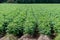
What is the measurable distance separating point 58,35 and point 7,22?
96.0 inches

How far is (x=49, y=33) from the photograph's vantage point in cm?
1080

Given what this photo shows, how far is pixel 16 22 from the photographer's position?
11430 millimetres

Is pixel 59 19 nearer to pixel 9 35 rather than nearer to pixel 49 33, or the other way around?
pixel 49 33

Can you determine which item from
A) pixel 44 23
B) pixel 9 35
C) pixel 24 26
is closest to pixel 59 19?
pixel 44 23

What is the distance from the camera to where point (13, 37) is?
10.6 metres

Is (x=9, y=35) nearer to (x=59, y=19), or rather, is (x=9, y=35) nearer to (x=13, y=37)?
(x=13, y=37)

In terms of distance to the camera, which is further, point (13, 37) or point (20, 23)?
point (20, 23)

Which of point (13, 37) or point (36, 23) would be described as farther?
point (36, 23)

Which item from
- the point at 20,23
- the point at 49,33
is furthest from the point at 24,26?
the point at 49,33

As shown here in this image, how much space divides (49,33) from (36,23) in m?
1.12

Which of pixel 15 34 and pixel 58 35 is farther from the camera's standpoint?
pixel 15 34

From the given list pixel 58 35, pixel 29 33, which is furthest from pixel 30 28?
pixel 58 35

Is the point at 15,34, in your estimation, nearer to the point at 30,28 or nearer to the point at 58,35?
the point at 30,28

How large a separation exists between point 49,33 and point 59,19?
112 centimetres
